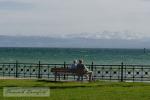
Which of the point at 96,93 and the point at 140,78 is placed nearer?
the point at 96,93

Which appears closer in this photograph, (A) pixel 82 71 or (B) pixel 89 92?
(B) pixel 89 92

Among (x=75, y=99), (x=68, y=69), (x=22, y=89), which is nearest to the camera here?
(x=75, y=99)

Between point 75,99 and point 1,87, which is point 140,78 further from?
point 75,99

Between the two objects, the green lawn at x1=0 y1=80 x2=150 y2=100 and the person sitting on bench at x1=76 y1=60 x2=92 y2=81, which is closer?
the green lawn at x1=0 y1=80 x2=150 y2=100

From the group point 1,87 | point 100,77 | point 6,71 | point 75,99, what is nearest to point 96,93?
point 75,99

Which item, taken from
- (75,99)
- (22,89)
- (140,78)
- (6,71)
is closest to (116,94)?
(75,99)

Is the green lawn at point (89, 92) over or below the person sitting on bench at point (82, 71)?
below

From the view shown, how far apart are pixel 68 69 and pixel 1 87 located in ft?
22.1

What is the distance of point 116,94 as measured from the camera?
24453mm

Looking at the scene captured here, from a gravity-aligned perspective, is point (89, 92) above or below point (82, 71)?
below

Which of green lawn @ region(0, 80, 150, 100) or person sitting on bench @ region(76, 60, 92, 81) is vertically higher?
person sitting on bench @ region(76, 60, 92, 81)

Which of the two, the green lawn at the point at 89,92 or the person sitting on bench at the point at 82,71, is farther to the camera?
the person sitting on bench at the point at 82,71

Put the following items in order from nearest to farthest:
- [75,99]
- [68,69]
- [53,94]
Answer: [75,99]
[53,94]
[68,69]

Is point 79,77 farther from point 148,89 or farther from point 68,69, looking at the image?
point 148,89
